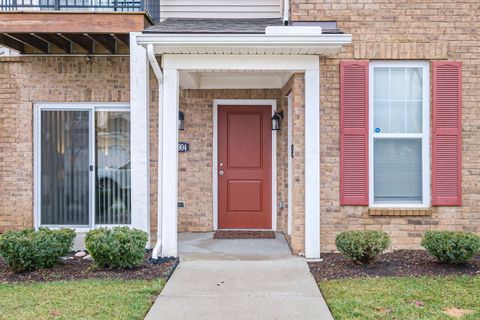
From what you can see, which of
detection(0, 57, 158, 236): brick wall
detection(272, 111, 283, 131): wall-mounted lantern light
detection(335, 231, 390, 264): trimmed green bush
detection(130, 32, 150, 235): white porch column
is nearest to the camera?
detection(335, 231, 390, 264): trimmed green bush

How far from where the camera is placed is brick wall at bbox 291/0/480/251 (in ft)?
22.1

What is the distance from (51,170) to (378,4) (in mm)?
5816

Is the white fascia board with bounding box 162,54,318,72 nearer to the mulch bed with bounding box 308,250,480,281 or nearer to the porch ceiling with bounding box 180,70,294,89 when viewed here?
the porch ceiling with bounding box 180,70,294,89

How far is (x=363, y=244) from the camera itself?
225 inches

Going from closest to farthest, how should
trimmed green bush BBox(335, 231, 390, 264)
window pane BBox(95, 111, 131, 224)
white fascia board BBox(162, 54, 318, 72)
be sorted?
trimmed green bush BBox(335, 231, 390, 264) → white fascia board BBox(162, 54, 318, 72) → window pane BBox(95, 111, 131, 224)

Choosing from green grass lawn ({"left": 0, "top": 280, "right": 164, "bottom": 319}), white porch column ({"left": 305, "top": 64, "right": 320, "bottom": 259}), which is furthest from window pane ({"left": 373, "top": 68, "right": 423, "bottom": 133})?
green grass lawn ({"left": 0, "top": 280, "right": 164, "bottom": 319})

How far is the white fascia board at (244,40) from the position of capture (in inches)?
233

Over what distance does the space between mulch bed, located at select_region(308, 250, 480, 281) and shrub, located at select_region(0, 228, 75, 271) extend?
3.20 metres

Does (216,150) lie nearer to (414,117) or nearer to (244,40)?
(244,40)

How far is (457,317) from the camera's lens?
428 cm

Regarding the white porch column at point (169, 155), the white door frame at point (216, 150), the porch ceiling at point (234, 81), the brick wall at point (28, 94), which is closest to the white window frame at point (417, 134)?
the porch ceiling at point (234, 81)

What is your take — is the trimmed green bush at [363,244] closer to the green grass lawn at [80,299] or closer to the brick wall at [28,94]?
the green grass lawn at [80,299]

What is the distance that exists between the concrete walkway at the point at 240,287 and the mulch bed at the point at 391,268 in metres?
0.26

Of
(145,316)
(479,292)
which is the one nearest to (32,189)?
(145,316)
